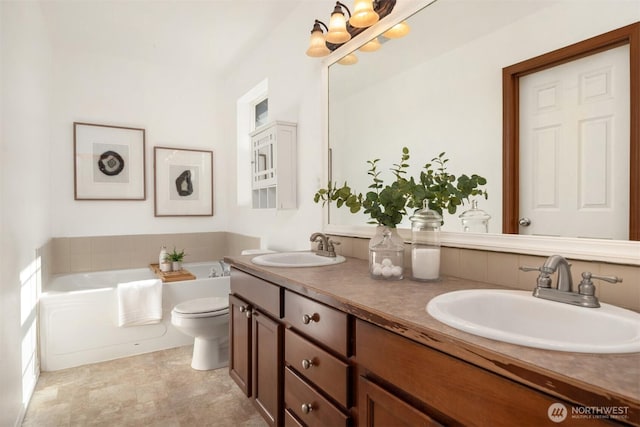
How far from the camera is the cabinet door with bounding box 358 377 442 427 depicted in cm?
85

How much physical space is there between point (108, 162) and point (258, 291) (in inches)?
106

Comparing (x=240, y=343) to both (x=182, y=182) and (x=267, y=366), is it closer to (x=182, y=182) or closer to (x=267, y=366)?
(x=267, y=366)

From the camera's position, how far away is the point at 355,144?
2049 mm

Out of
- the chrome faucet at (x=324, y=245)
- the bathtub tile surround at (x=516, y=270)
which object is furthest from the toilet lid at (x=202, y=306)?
the bathtub tile surround at (x=516, y=270)

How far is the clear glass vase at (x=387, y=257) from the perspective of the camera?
1352 millimetres

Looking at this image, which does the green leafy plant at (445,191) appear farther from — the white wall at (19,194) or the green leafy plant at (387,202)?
the white wall at (19,194)

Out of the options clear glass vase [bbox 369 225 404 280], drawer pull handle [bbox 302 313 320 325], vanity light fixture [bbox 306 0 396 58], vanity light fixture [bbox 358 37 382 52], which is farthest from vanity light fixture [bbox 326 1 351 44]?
drawer pull handle [bbox 302 313 320 325]

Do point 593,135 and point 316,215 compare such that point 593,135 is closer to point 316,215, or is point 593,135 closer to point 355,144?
point 355,144

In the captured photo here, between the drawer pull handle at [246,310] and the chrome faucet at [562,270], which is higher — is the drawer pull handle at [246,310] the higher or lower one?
the lower one

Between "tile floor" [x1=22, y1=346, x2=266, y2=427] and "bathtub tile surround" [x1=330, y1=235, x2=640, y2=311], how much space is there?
138 centimetres

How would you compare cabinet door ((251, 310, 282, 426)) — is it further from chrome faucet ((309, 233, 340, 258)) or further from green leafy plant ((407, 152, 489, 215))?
green leafy plant ((407, 152, 489, 215))

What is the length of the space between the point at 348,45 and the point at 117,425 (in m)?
2.46

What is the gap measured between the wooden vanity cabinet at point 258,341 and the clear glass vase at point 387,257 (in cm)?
42

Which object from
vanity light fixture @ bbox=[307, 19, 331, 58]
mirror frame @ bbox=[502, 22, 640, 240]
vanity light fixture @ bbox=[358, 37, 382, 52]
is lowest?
mirror frame @ bbox=[502, 22, 640, 240]
